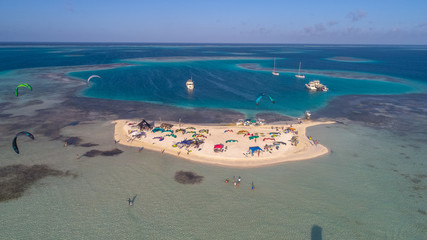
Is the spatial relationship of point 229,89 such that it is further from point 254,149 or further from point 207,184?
point 207,184

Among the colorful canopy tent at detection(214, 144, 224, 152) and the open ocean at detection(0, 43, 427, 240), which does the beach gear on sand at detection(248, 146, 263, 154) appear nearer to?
the open ocean at detection(0, 43, 427, 240)

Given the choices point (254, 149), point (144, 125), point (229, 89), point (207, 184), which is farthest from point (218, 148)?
point (229, 89)

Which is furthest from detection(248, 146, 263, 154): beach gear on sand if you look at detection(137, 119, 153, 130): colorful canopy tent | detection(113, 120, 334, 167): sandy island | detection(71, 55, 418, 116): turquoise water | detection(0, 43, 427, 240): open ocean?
detection(71, 55, 418, 116): turquoise water

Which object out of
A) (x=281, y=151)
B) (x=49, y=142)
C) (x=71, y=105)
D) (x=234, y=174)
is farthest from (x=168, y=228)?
(x=71, y=105)

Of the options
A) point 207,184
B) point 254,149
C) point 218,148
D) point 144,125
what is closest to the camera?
point 207,184

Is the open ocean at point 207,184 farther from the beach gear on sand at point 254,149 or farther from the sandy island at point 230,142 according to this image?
the beach gear on sand at point 254,149

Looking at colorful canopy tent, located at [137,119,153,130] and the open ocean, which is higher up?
colorful canopy tent, located at [137,119,153,130]

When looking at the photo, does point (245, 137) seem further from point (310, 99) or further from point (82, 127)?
point (310, 99)

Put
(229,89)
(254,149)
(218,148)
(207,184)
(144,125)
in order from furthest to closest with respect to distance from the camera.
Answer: (229,89), (144,125), (218,148), (254,149), (207,184)

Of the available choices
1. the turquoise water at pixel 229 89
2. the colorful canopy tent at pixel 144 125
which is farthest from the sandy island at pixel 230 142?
the turquoise water at pixel 229 89
